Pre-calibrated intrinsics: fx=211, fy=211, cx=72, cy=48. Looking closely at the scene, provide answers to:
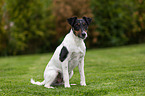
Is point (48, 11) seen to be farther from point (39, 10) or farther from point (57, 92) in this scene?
point (57, 92)

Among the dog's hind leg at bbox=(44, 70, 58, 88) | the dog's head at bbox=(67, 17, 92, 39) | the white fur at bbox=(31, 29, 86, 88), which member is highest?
the dog's head at bbox=(67, 17, 92, 39)

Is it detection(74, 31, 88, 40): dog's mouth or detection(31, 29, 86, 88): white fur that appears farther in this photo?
detection(31, 29, 86, 88): white fur

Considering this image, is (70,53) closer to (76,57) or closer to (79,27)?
(76,57)

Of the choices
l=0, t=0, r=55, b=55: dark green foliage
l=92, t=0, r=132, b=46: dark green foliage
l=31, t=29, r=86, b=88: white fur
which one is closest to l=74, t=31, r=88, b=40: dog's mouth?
l=31, t=29, r=86, b=88: white fur

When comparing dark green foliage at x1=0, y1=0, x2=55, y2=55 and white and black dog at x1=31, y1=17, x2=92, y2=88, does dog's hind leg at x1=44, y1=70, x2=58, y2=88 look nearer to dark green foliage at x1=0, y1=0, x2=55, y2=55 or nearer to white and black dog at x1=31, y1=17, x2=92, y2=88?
white and black dog at x1=31, y1=17, x2=92, y2=88

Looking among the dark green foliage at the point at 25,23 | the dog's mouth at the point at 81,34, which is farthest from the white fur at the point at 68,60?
the dark green foliage at the point at 25,23

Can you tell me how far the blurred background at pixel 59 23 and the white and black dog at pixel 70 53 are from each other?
1715cm

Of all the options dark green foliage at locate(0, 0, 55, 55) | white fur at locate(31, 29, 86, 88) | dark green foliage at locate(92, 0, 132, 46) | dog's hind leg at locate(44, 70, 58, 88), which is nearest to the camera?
white fur at locate(31, 29, 86, 88)

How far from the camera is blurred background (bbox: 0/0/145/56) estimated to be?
891 inches

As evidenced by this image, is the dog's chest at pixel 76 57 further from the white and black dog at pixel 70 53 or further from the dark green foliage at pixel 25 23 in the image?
the dark green foliage at pixel 25 23

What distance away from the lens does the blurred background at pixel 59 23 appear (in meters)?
22.6

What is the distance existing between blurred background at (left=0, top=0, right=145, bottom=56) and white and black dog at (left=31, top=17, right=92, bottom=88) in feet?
56.3

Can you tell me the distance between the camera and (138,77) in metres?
6.10

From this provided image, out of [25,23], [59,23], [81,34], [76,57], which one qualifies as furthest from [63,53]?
[59,23]
